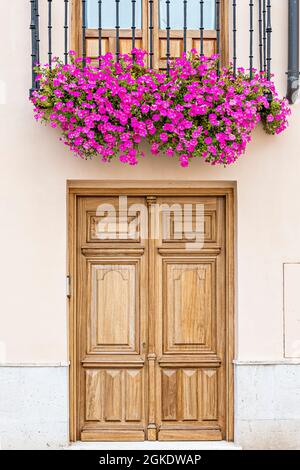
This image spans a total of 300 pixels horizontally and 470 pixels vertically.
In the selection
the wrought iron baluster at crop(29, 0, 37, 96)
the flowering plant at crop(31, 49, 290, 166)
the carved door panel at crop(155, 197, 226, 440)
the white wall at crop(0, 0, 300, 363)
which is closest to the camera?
the flowering plant at crop(31, 49, 290, 166)

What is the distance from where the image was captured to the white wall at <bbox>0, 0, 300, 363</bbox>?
5.63m

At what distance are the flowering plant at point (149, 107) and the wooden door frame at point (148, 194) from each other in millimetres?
472

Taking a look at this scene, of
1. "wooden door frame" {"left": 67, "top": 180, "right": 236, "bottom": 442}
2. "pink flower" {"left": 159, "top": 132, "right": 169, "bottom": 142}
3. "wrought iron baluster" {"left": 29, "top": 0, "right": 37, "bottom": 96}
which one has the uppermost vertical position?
"wrought iron baluster" {"left": 29, "top": 0, "right": 37, "bottom": 96}

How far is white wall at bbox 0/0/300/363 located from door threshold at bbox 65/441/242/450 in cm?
81

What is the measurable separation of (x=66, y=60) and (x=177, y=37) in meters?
1.07

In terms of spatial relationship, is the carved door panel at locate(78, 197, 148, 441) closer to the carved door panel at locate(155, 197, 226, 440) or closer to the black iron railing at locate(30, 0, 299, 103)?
the carved door panel at locate(155, 197, 226, 440)

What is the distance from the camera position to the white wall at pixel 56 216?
18.5ft

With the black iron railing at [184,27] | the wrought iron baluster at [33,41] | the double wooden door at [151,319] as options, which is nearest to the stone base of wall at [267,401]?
the double wooden door at [151,319]

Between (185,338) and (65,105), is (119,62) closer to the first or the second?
(65,105)

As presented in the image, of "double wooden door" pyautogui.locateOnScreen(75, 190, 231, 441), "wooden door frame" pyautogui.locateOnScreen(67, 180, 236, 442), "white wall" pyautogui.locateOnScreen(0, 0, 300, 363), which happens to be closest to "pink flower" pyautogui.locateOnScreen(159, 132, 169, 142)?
"white wall" pyautogui.locateOnScreen(0, 0, 300, 363)

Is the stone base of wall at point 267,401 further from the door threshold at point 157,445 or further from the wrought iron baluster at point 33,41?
the wrought iron baluster at point 33,41

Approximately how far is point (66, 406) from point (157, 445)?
89cm

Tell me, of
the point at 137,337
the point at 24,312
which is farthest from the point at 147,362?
the point at 24,312

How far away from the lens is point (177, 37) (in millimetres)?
5855
